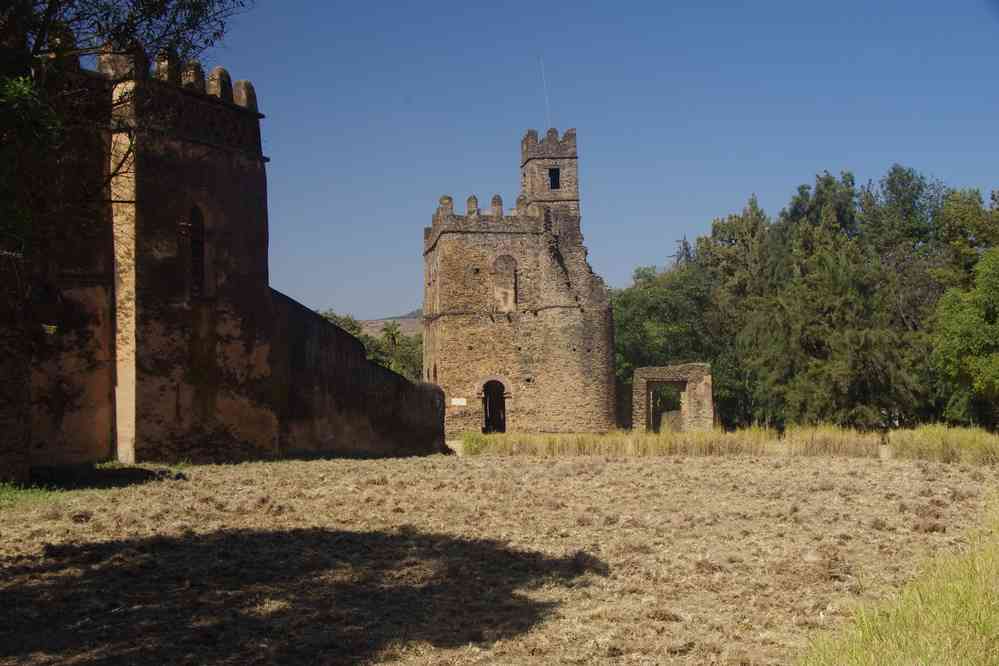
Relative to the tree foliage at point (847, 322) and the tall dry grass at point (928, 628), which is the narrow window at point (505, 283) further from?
the tall dry grass at point (928, 628)

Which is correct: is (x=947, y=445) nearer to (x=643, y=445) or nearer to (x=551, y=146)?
(x=643, y=445)

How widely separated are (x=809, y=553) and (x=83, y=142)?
8.46 m

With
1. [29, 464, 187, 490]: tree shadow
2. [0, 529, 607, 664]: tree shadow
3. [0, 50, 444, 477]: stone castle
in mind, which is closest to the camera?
[0, 529, 607, 664]: tree shadow

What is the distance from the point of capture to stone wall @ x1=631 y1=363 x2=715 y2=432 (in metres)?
32.9

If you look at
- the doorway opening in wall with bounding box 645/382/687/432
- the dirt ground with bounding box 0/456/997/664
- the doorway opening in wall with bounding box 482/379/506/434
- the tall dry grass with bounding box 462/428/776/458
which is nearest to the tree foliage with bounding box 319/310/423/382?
the doorway opening in wall with bounding box 482/379/506/434

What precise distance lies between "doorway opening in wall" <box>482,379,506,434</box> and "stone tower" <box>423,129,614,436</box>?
315mm

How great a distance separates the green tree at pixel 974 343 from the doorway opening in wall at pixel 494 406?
48.5 feet

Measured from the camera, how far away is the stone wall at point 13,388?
11.5 meters

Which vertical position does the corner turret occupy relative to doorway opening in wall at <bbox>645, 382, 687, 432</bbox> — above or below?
above

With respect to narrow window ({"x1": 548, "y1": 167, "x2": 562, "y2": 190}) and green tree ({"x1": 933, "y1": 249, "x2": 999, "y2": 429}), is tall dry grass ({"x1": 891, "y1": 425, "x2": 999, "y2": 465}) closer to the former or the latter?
green tree ({"x1": 933, "y1": 249, "x2": 999, "y2": 429})

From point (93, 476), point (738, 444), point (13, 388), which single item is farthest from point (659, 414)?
point (13, 388)

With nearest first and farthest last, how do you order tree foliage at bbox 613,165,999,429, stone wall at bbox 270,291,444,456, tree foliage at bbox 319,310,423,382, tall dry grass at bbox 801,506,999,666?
tall dry grass at bbox 801,506,999,666 → stone wall at bbox 270,291,444,456 → tree foliage at bbox 613,165,999,429 → tree foliage at bbox 319,310,423,382

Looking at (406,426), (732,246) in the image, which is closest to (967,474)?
(406,426)

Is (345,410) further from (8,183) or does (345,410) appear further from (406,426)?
(8,183)
